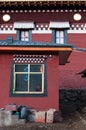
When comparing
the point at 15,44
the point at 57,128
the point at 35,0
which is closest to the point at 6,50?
the point at 15,44

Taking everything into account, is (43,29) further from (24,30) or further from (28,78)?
(28,78)

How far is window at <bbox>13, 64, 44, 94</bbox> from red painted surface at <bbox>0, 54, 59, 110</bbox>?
0.30m

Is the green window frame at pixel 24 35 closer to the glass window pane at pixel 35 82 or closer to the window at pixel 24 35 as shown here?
the window at pixel 24 35

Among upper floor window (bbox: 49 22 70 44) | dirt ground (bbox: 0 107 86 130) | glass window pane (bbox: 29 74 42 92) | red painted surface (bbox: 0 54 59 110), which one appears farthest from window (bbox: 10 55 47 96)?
upper floor window (bbox: 49 22 70 44)

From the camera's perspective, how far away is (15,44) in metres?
17.6

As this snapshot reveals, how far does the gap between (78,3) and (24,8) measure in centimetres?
326

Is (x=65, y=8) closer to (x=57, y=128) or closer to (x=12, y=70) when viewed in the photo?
(x=12, y=70)

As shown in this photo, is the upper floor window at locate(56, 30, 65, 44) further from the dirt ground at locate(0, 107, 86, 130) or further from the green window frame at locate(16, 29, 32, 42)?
the dirt ground at locate(0, 107, 86, 130)

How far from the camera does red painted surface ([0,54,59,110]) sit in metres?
17.7

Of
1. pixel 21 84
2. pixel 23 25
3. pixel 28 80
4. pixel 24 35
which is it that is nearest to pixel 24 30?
pixel 24 35

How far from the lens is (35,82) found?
17844 millimetres

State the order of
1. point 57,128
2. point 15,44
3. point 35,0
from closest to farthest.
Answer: point 57,128 → point 15,44 → point 35,0

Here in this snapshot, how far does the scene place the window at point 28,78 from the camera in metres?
17.8

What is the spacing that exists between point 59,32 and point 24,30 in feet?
6.98
